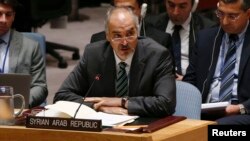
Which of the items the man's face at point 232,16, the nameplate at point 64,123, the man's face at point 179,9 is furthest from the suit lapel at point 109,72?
the man's face at point 179,9

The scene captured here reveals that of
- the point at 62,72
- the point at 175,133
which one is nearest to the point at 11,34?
the point at 175,133

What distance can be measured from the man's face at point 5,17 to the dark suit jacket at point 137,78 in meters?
0.73

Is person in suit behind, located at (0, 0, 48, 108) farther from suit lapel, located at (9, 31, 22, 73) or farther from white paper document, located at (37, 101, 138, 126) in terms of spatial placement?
white paper document, located at (37, 101, 138, 126)

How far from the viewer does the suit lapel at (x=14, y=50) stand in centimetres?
484

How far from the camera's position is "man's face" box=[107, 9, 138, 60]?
409 cm

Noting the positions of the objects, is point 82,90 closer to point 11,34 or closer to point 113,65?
point 113,65

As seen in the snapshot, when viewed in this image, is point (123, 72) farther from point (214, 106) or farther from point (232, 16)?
point (232, 16)

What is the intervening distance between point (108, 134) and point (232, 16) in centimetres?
180

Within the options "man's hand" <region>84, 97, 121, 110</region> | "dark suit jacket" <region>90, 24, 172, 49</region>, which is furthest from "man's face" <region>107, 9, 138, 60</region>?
"dark suit jacket" <region>90, 24, 172, 49</region>

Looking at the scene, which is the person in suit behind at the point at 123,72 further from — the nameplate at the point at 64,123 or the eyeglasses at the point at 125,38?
the nameplate at the point at 64,123

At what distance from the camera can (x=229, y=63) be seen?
4742mm

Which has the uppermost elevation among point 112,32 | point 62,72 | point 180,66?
point 112,32

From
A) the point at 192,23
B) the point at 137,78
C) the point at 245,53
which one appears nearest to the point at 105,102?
the point at 137,78

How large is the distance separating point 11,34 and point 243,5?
1.52 metres
